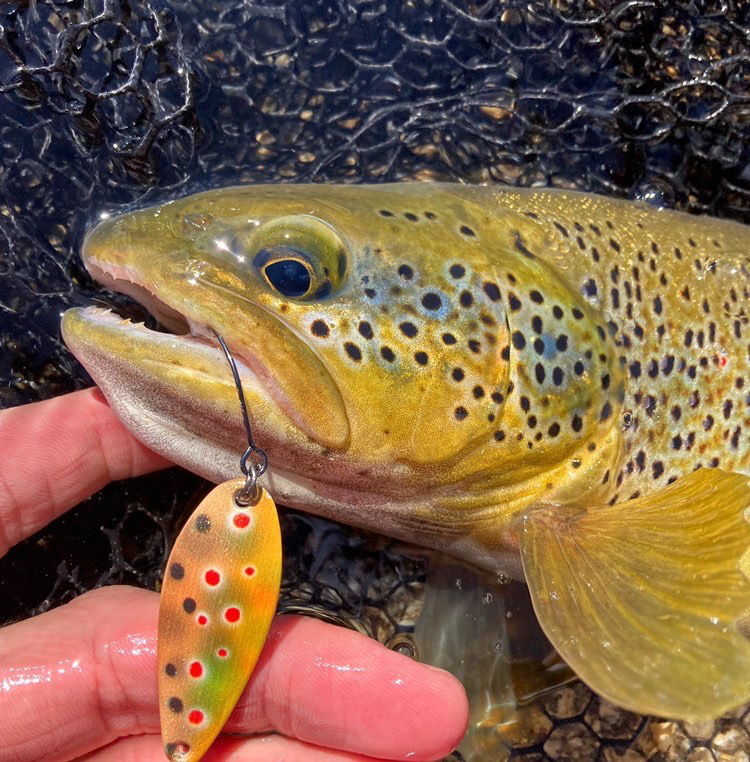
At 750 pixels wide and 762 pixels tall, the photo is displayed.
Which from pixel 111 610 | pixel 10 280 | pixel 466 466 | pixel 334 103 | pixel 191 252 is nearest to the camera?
pixel 191 252

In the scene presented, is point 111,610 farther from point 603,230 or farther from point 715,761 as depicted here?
point 715,761

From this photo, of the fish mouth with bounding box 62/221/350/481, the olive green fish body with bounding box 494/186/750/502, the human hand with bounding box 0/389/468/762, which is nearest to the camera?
the fish mouth with bounding box 62/221/350/481

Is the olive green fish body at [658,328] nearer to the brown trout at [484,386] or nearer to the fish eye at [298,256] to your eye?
the brown trout at [484,386]

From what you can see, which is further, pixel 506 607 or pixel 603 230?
pixel 506 607

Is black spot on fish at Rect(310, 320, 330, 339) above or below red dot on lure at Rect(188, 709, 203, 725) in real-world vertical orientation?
above

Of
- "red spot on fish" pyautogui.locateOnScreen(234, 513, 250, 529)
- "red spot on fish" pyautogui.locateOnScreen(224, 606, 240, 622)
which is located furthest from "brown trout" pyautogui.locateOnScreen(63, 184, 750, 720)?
"red spot on fish" pyautogui.locateOnScreen(224, 606, 240, 622)

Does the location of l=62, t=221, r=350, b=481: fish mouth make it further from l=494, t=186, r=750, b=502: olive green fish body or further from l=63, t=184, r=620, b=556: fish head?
l=494, t=186, r=750, b=502: olive green fish body

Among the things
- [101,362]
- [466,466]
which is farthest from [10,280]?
[466,466]

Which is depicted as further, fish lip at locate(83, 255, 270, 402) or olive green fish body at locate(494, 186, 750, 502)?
olive green fish body at locate(494, 186, 750, 502)

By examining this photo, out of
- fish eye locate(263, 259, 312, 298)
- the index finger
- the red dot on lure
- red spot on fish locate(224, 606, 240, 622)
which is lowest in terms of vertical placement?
the red dot on lure
